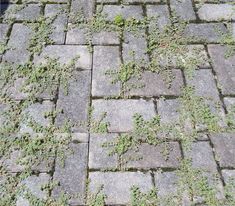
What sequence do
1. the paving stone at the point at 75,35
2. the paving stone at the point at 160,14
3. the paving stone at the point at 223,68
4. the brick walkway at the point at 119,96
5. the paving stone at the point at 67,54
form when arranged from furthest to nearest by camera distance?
1. the paving stone at the point at 160,14
2. the paving stone at the point at 75,35
3. the paving stone at the point at 67,54
4. the paving stone at the point at 223,68
5. the brick walkway at the point at 119,96

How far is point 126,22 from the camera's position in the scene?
3.97 metres

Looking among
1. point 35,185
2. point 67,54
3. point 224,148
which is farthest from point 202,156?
point 67,54

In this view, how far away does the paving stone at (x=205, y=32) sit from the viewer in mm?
3839

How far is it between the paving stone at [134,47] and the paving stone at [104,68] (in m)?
0.08

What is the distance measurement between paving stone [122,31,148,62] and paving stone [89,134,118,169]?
2.89ft

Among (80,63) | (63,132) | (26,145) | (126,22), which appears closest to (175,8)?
(126,22)

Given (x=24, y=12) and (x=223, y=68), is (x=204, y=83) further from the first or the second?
(x=24, y=12)

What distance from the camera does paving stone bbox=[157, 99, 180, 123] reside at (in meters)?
3.23

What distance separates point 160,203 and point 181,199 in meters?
0.15

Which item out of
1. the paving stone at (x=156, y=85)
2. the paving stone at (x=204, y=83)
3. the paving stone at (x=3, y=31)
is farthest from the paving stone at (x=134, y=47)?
the paving stone at (x=3, y=31)

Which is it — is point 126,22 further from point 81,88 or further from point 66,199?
point 66,199

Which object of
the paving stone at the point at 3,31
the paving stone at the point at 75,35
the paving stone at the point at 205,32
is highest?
the paving stone at the point at 3,31

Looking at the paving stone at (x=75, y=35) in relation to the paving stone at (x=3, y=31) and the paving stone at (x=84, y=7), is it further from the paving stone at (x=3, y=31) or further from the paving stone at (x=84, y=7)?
the paving stone at (x=3, y=31)

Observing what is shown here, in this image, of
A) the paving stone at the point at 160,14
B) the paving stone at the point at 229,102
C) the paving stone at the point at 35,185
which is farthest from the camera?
the paving stone at the point at 160,14
